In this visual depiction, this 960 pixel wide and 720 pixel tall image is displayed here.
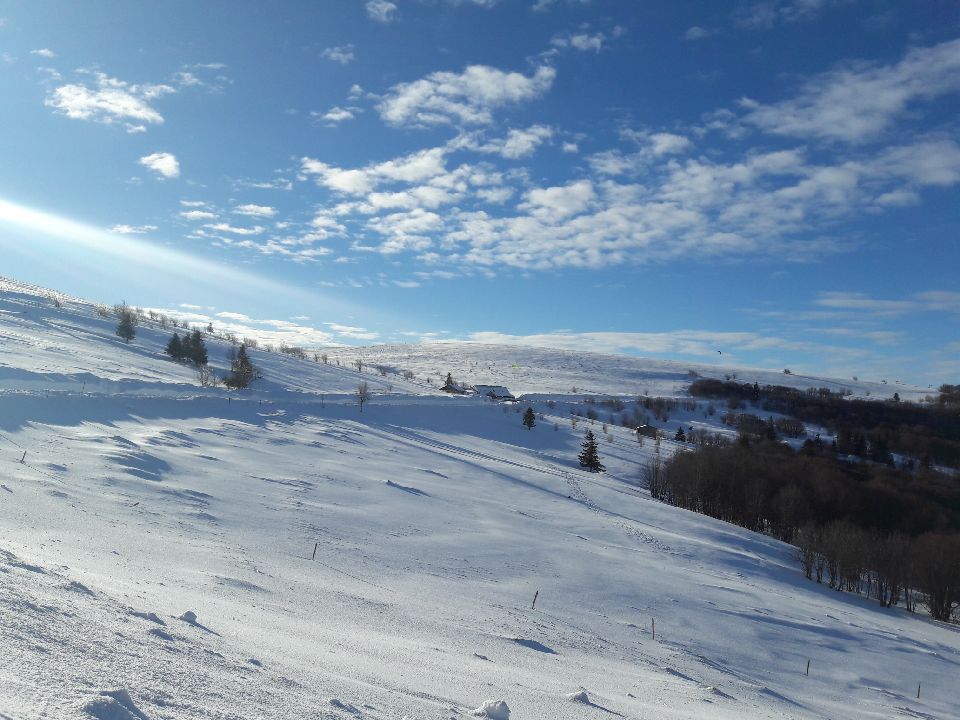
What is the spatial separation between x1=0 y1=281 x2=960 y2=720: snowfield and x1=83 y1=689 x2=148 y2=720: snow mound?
0.05ft

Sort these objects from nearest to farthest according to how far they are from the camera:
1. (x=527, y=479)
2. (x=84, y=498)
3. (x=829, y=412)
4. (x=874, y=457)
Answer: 1. (x=84, y=498)
2. (x=527, y=479)
3. (x=874, y=457)
4. (x=829, y=412)

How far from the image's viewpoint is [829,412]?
124688mm

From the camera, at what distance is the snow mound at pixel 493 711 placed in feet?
18.6

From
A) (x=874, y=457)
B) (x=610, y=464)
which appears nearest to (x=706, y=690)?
(x=610, y=464)

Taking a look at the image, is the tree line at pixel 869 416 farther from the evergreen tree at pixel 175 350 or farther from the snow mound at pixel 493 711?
the snow mound at pixel 493 711

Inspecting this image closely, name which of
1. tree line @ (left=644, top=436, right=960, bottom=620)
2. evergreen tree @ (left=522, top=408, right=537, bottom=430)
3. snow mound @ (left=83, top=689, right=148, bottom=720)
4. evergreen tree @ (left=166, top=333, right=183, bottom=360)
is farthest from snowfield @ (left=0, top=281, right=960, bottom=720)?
evergreen tree @ (left=522, top=408, right=537, bottom=430)

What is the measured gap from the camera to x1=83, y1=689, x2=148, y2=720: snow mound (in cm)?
361

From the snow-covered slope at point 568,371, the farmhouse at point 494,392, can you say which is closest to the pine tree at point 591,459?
the farmhouse at point 494,392

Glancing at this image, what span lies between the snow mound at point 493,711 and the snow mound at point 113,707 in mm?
2969

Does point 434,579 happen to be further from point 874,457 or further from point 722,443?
point 874,457

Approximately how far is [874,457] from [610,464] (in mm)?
62049

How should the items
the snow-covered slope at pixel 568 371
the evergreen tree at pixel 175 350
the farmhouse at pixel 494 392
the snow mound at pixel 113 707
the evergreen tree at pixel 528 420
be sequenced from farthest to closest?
1. the snow-covered slope at pixel 568 371
2. the farmhouse at pixel 494 392
3. the evergreen tree at pixel 528 420
4. the evergreen tree at pixel 175 350
5. the snow mound at pixel 113 707

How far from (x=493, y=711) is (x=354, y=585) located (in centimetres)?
677

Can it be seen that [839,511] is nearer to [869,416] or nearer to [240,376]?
[240,376]
